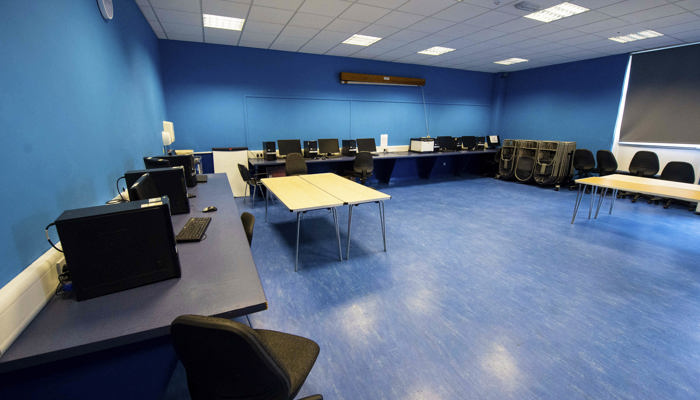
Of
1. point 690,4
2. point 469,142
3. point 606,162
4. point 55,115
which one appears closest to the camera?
point 55,115

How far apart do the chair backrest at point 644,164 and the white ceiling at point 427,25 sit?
1977 mm

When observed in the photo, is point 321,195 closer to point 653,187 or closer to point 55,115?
point 55,115

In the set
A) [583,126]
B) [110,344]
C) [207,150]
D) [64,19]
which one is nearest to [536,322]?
[110,344]

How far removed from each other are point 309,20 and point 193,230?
3.50 metres

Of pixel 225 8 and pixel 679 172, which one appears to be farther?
pixel 679 172

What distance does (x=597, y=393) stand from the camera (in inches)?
61.4

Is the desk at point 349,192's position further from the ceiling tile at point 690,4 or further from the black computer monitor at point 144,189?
the ceiling tile at point 690,4

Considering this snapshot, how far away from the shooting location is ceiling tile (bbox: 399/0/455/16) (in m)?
3.44

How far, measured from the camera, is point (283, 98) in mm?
5941

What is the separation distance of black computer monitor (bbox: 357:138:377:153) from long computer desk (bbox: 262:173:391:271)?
2.75 metres

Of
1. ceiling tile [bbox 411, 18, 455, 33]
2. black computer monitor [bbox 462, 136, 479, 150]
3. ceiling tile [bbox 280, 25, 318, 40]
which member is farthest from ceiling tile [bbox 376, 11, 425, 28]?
black computer monitor [bbox 462, 136, 479, 150]

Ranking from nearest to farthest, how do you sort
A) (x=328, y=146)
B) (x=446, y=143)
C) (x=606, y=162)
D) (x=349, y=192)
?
(x=349, y=192)
(x=606, y=162)
(x=328, y=146)
(x=446, y=143)

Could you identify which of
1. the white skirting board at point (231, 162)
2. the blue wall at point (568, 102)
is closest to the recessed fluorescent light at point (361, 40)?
the white skirting board at point (231, 162)

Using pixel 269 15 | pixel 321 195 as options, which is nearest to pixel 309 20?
pixel 269 15
